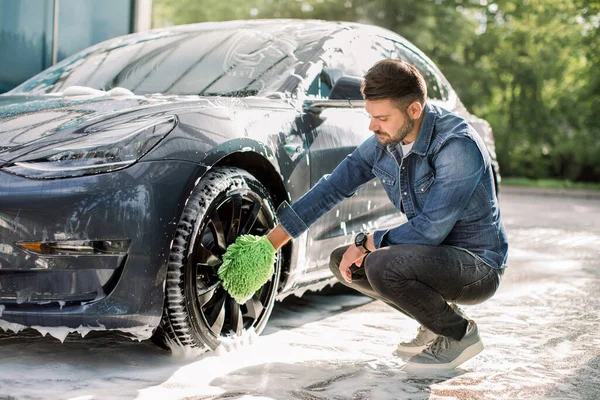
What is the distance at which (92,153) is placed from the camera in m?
3.20

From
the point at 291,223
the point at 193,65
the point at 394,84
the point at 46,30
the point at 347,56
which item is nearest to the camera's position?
the point at 394,84

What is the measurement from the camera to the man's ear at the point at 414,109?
3.51 metres

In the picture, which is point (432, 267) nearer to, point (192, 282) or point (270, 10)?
point (192, 282)

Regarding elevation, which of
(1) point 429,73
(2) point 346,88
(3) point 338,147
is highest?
(1) point 429,73

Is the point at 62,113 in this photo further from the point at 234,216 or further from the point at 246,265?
the point at 246,265

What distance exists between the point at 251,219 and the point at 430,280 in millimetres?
766

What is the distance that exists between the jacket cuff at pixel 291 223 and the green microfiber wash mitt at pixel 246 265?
0.34 feet

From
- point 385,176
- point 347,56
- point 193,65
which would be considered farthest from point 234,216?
point 347,56

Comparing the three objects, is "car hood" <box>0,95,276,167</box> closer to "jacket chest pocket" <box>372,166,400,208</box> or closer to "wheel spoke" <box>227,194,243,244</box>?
"wheel spoke" <box>227,194,243,244</box>

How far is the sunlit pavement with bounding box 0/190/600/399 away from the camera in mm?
3236

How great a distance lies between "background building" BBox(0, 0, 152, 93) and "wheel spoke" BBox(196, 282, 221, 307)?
4.08 meters

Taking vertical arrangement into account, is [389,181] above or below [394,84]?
below

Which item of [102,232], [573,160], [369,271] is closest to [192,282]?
[102,232]

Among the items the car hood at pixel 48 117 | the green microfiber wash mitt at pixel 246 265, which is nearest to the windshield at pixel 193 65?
the car hood at pixel 48 117
